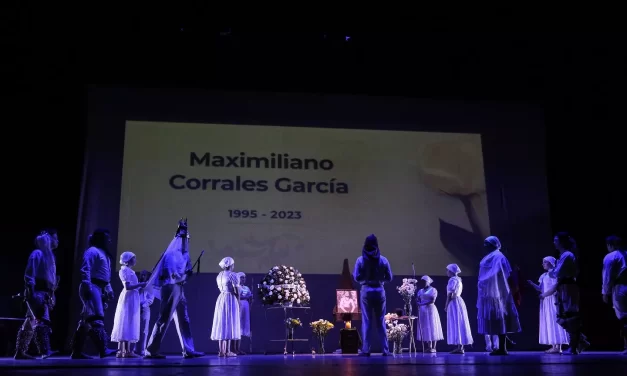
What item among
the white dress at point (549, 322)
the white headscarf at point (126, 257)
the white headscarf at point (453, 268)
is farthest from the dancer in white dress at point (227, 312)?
the white dress at point (549, 322)

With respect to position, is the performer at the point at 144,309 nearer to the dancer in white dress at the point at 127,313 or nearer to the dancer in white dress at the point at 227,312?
the dancer in white dress at the point at 127,313

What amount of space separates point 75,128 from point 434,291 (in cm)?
682

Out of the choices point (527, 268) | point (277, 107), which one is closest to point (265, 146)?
point (277, 107)

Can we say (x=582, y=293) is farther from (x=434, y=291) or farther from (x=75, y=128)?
(x=75, y=128)

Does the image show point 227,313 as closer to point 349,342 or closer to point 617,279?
point 349,342

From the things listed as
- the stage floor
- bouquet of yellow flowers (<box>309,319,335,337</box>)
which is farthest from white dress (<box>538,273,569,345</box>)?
bouquet of yellow flowers (<box>309,319,335,337</box>)

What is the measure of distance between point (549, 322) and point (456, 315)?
4.58 ft

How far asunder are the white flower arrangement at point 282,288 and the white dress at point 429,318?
75.4 inches

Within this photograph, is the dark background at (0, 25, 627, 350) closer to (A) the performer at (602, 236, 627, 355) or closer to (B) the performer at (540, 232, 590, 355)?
(A) the performer at (602, 236, 627, 355)

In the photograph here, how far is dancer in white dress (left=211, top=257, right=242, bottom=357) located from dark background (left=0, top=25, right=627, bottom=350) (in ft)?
9.58

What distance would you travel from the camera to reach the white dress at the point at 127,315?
748cm

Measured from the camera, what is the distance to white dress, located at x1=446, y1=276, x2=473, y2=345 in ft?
29.4

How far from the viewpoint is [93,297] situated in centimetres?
690

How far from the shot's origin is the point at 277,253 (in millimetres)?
9523
